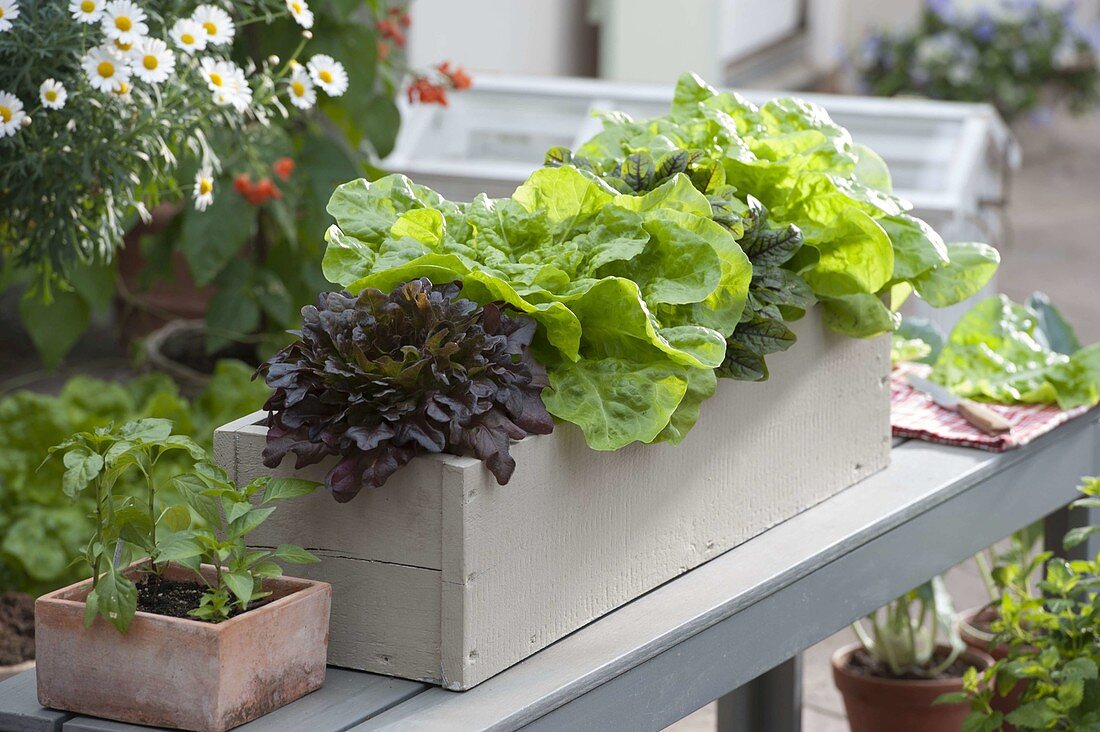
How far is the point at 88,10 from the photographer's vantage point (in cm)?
173

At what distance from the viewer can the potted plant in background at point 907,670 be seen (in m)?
2.33

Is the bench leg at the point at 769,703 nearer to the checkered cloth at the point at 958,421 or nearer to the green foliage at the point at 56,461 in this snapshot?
the checkered cloth at the point at 958,421

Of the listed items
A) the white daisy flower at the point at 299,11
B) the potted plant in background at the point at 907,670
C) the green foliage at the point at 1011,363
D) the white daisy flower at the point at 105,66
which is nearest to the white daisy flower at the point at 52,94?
the white daisy flower at the point at 105,66

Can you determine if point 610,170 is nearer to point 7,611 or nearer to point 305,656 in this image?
point 305,656

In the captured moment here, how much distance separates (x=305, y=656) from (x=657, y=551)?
0.40m

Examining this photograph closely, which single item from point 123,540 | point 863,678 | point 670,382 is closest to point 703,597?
point 670,382

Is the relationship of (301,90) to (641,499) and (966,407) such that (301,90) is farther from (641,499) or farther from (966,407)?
(966,407)

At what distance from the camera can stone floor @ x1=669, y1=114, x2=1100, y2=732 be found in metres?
3.00

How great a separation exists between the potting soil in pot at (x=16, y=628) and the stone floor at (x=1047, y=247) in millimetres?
1170

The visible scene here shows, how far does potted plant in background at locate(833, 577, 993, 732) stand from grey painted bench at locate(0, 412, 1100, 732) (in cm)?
26

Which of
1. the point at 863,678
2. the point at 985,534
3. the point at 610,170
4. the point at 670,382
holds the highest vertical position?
the point at 610,170

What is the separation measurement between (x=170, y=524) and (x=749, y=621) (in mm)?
574

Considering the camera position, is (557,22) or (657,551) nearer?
(657,551)

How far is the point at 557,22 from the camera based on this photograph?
5.86m
